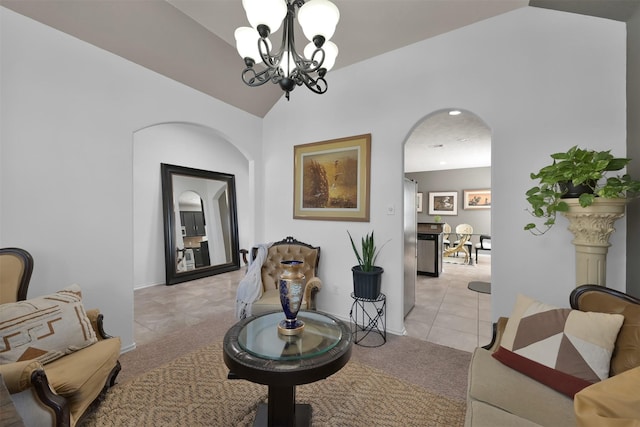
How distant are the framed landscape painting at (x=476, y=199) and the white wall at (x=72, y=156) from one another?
330 inches

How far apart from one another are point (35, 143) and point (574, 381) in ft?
12.3

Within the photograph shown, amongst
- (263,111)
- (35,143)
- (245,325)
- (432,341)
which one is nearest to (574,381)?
(432,341)

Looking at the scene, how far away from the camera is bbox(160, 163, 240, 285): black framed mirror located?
15.0 feet

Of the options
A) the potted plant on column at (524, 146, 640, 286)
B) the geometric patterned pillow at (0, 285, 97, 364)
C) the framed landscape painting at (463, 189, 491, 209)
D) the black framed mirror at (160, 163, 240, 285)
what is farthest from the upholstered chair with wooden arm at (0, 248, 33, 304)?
the framed landscape painting at (463, 189, 491, 209)

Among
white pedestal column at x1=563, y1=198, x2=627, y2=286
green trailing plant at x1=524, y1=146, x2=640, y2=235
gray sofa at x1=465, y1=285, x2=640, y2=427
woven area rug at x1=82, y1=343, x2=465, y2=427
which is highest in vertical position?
green trailing plant at x1=524, y1=146, x2=640, y2=235

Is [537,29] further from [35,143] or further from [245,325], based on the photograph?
[35,143]

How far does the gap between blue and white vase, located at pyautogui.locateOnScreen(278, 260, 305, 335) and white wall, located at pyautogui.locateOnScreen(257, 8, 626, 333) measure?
62.7 inches

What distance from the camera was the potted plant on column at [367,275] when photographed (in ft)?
9.12

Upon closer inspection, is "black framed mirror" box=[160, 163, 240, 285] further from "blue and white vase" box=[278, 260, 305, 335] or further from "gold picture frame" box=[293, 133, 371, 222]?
"blue and white vase" box=[278, 260, 305, 335]

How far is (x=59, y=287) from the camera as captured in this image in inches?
86.4

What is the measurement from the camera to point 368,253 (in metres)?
2.88

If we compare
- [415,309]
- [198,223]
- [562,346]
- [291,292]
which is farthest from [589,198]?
[198,223]

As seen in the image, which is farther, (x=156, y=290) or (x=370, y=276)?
(x=156, y=290)

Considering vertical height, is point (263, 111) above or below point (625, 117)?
above
